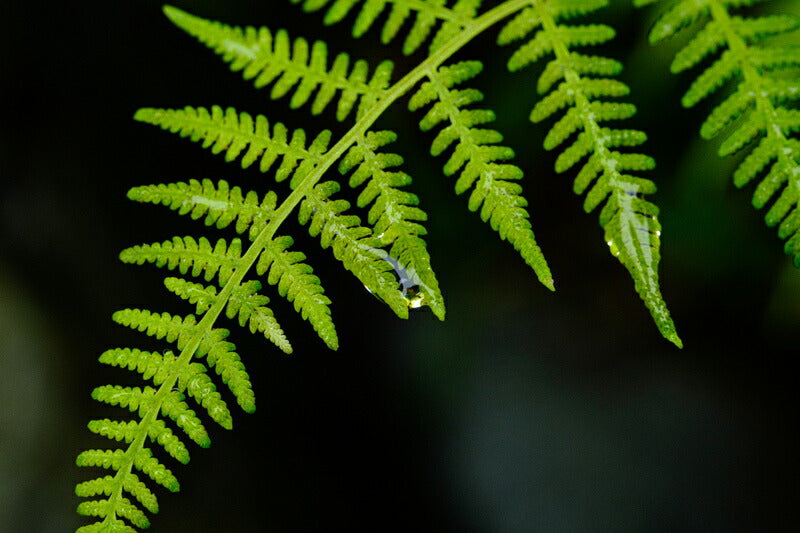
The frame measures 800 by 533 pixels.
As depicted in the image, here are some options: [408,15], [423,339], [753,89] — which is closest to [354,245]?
[408,15]

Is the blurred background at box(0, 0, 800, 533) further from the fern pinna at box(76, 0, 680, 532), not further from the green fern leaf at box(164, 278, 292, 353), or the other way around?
the green fern leaf at box(164, 278, 292, 353)

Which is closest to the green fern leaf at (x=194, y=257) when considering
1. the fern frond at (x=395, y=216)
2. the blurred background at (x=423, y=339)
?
the fern frond at (x=395, y=216)

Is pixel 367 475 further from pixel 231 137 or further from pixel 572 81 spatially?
pixel 572 81

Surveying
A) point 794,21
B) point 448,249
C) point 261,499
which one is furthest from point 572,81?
point 261,499

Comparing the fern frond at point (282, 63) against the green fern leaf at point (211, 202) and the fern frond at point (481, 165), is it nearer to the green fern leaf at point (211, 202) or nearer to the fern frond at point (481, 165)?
the fern frond at point (481, 165)

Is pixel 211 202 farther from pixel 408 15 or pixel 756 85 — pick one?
pixel 756 85

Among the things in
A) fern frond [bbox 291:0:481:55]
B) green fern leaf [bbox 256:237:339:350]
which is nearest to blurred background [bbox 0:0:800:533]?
fern frond [bbox 291:0:481:55]
